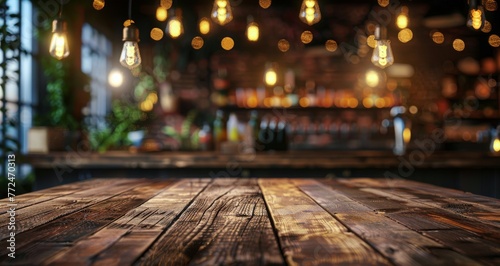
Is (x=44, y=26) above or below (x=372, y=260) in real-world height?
above

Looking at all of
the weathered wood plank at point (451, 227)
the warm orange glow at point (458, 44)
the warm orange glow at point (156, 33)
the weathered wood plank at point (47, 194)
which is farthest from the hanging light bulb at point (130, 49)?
the warm orange glow at point (458, 44)

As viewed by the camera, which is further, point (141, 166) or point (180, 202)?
point (141, 166)

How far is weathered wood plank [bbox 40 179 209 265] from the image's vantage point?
934 millimetres

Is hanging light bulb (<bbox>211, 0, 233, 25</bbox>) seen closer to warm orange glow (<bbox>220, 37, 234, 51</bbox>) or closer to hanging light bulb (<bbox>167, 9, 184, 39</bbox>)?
hanging light bulb (<bbox>167, 9, 184, 39</bbox>)

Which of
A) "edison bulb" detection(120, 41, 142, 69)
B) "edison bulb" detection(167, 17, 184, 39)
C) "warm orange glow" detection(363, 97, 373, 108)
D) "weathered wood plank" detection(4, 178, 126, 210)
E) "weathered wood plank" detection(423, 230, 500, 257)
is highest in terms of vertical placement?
"edison bulb" detection(167, 17, 184, 39)

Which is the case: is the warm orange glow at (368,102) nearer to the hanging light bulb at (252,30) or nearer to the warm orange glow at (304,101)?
the warm orange glow at (304,101)

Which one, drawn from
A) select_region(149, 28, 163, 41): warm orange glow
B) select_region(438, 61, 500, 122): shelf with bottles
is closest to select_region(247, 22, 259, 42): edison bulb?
select_region(438, 61, 500, 122): shelf with bottles

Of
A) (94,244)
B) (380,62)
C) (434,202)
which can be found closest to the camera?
(94,244)

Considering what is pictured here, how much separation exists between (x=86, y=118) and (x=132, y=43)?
13.5 ft

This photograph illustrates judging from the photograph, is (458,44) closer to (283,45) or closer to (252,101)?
→ (283,45)

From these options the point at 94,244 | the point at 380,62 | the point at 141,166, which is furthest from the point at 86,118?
the point at 94,244

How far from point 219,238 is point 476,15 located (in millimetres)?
2151

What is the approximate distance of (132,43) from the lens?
257 cm

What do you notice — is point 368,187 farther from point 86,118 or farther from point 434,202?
point 86,118
